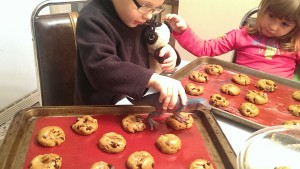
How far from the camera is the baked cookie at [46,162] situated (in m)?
0.73

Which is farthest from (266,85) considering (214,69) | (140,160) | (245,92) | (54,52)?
(54,52)

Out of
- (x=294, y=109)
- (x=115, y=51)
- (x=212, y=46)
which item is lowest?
(x=294, y=109)

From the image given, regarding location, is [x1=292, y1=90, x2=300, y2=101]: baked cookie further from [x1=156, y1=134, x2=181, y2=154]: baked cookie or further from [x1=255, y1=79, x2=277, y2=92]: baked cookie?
[x1=156, y1=134, x2=181, y2=154]: baked cookie

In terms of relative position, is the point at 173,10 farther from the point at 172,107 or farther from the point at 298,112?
the point at 172,107

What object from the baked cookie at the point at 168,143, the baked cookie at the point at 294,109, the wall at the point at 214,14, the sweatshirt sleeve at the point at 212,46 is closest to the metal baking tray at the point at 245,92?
the baked cookie at the point at 294,109

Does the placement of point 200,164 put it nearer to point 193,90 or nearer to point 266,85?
point 193,90

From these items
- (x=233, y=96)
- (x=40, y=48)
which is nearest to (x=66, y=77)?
(x=40, y=48)

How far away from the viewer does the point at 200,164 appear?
2.54 feet

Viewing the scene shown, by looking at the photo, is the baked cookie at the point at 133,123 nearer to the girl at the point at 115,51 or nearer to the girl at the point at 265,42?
the girl at the point at 115,51

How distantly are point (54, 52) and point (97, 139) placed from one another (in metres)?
0.51

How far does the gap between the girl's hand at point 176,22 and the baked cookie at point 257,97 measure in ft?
1.43

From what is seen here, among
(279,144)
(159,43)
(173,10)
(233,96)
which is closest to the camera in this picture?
(279,144)

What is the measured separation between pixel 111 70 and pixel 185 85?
1.74ft

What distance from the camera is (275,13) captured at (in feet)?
4.51
